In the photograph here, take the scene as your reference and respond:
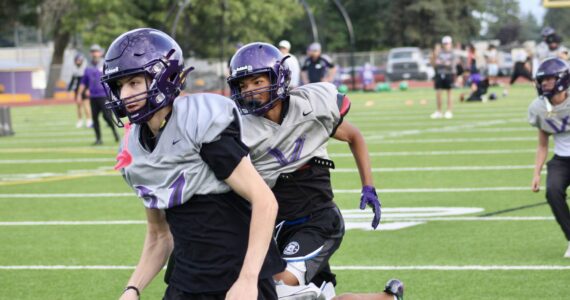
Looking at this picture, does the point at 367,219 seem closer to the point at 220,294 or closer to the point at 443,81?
the point at 220,294

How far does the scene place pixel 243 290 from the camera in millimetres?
3678

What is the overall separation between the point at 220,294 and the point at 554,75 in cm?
513

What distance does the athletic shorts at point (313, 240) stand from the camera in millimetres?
5473

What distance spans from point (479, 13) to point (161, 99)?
84803mm

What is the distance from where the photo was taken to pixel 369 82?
46.6 metres

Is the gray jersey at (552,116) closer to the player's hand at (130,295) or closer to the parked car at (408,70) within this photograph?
the player's hand at (130,295)

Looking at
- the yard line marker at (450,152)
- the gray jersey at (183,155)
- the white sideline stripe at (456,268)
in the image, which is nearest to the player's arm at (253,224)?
the gray jersey at (183,155)

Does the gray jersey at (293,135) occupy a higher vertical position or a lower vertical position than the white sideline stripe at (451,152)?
higher

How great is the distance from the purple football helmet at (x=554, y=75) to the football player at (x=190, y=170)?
16.0ft

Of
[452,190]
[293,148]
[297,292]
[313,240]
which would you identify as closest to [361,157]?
[293,148]

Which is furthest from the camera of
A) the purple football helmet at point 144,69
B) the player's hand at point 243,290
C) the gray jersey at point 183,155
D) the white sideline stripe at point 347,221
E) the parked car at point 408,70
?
the parked car at point 408,70

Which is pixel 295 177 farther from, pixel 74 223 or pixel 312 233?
pixel 74 223

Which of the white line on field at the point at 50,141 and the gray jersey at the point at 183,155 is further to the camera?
the white line on field at the point at 50,141

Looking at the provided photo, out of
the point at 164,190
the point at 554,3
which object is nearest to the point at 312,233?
the point at 164,190
